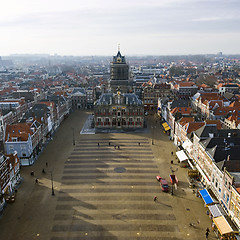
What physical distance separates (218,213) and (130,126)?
71056 millimetres

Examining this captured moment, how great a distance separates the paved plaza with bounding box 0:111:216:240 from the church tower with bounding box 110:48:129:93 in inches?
2647

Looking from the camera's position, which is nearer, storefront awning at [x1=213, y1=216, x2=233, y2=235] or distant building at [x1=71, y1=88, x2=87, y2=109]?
storefront awning at [x1=213, y1=216, x2=233, y2=235]

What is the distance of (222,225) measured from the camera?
148 ft

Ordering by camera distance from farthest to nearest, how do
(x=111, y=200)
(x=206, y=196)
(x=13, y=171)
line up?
(x=13, y=171) < (x=111, y=200) < (x=206, y=196)

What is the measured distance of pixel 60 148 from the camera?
89125 mm

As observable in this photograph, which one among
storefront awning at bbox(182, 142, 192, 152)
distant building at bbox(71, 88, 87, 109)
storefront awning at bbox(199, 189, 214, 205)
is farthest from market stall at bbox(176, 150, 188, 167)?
distant building at bbox(71, 88, 87, 109)

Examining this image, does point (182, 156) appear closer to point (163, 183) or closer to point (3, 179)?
point (163, 183)

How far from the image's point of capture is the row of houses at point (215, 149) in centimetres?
4848

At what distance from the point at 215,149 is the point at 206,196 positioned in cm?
1154

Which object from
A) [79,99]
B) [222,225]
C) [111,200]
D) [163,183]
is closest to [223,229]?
[222,225]

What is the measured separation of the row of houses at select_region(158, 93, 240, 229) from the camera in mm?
48478

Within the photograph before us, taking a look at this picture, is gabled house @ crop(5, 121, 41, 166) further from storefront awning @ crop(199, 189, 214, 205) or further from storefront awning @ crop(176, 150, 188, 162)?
storefront awning @ crop(199, 189, 214, 205)

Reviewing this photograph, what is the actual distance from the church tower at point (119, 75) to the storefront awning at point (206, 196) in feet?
326

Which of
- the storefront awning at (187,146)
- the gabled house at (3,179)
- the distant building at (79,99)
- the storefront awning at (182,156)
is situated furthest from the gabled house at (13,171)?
the distant building at (79,99)
